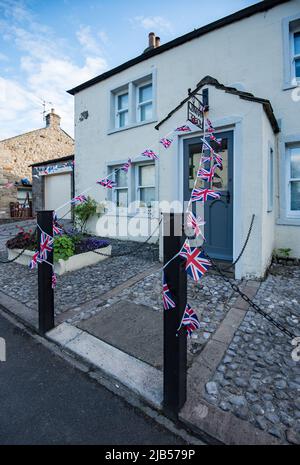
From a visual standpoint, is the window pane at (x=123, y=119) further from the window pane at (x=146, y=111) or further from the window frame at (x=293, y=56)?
the window frame at (x=293, y=56)

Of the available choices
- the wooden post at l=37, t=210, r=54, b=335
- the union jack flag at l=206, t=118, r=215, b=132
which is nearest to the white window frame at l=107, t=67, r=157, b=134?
the union jack flag at l=206, t=118, r=215, b=132

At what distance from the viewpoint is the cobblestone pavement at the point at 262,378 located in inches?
67.4

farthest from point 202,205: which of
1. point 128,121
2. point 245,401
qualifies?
point 128,121

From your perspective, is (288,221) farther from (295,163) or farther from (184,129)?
(184,129)

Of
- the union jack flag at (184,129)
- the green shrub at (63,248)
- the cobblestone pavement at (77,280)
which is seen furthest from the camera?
the green shrub at (63,248)

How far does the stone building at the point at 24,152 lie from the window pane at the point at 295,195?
14.3 m

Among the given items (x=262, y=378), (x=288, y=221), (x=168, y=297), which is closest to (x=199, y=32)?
(x=288, y=221)

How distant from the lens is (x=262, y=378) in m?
2.09

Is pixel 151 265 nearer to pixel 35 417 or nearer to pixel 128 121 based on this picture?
pixel 35 417

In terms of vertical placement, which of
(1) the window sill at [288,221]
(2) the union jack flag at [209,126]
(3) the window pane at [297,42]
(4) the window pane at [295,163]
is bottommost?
(1) the window sill at [288,221]

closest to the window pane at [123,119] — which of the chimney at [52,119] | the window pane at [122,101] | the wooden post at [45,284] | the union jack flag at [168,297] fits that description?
the window pane at [122,101]

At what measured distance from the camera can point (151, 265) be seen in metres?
5.44

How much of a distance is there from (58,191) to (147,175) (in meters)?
6.34

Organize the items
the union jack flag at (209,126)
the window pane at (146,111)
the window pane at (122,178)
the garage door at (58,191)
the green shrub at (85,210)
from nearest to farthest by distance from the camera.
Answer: the union jack flag at (209,126)
the window pane at (146,111)
the window pane at (122,178)
the green shrub at (85,210)
the garage door at (58,191)
